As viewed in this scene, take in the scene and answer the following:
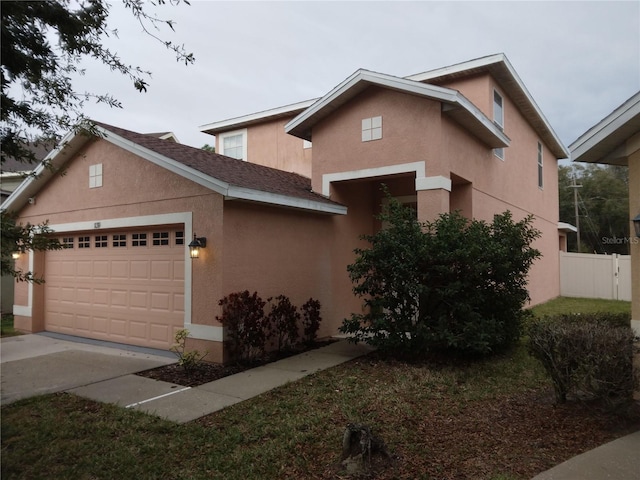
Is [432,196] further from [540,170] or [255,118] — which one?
[540,170]

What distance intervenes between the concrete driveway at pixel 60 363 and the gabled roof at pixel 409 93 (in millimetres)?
6082

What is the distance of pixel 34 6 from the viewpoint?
13.9 ft

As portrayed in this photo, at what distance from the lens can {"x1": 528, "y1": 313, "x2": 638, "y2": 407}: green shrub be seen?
14.4ft

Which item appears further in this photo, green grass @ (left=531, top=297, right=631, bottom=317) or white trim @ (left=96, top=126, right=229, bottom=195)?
green grass @ (left=531, top=297, right=631, bottom=317)

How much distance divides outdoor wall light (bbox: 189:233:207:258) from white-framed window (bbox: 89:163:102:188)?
3579 millimetres

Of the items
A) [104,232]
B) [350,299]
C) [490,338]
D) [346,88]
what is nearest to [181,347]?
[104,232]

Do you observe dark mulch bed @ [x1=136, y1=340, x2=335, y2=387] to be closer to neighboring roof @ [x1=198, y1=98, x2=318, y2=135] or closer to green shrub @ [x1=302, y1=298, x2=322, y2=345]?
green shrub @ [x1=302, y1=298, x2=322, y2=345]

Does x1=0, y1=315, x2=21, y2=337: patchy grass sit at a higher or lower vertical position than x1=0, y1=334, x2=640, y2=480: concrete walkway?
lower

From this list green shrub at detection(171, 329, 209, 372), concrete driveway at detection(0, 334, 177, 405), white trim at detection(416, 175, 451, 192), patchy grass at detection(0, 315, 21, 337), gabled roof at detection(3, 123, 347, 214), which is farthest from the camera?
patchy grass at detection(0, 315, 21, 337)

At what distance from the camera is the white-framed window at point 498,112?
1157 cm

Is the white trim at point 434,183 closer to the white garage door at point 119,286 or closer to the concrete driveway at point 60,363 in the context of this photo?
the white garage door at point 119,286

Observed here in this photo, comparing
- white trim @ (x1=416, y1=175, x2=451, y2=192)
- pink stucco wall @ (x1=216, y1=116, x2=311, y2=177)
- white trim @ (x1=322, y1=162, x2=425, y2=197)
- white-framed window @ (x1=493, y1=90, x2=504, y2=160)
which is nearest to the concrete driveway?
white trim @ (x1=322, y1=162, x2=425, y2=197)

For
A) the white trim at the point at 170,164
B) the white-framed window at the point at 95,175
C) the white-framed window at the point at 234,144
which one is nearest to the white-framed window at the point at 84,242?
the white-framed window at the point at 95,175

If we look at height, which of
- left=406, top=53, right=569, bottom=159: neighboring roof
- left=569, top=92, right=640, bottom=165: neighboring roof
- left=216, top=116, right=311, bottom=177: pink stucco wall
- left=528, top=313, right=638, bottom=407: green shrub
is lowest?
left=528, top=313, right=638, bottom=407: green shrub
